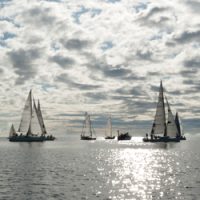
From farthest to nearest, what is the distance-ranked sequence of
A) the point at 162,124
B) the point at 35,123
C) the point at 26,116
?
the point at 35,123, the point at 26,116, the point at 162,124

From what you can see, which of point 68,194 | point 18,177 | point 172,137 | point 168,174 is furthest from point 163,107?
point 68,194

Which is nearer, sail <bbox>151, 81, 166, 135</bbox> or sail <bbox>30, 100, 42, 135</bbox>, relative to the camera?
sail <bbox>151, 81, 166, 135</bbox>

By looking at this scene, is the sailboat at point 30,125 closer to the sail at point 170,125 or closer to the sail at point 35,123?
the sail at point 35,123

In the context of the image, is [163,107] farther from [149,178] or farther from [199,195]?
[199,195]

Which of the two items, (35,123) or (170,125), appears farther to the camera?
(35,123)

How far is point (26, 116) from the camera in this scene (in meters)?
174

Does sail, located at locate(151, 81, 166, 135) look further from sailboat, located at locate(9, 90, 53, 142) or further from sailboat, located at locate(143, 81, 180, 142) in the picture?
sailboat, located at locate(9, 90, 53, 142)

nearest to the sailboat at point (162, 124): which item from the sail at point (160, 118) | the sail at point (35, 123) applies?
the sail at point (160, 118)

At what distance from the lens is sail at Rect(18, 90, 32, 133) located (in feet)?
566

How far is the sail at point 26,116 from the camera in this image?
172375mm

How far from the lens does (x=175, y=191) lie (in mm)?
47438

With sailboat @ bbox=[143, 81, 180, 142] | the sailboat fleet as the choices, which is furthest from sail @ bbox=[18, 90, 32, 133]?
sailboat @ bbox=[143, 81, 180, 142]

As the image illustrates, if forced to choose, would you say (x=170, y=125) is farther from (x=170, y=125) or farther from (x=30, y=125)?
(x=30, y=125)

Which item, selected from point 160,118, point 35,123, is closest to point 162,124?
point 160,118
